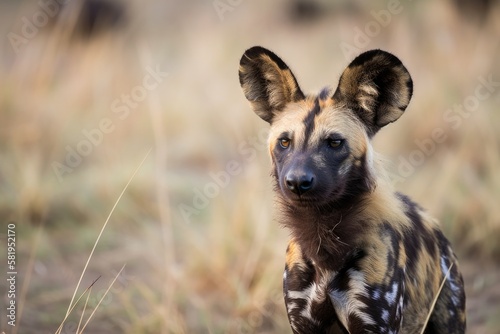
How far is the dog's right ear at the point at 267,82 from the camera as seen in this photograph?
3412mm

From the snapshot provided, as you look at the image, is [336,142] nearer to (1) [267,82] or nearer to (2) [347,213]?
(2) [347,213]

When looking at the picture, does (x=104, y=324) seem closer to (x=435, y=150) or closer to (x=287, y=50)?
(x=435, y=150)

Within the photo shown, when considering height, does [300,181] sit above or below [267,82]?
below

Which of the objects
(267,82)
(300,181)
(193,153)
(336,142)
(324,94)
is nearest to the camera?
(300,181)

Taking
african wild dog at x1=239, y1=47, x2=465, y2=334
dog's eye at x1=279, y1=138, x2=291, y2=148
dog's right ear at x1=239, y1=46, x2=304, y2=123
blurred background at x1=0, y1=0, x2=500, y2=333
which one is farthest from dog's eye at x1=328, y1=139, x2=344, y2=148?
blurred background at x1=0, y1=0, x2=500, y2=333

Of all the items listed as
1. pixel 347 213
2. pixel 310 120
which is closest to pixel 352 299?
pixel 347 213

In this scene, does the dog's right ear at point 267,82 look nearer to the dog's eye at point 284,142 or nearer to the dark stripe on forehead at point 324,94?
the dark stripe on forehead at point 324,94

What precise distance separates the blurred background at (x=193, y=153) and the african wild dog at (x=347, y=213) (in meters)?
0.53

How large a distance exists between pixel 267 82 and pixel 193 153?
4.45 meters

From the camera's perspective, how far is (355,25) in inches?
400

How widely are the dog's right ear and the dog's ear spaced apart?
0.23 metres

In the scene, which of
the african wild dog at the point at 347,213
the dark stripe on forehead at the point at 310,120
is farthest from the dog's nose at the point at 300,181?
the dark stripe on forehead at the point at 310,120

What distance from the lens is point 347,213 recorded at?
324cm

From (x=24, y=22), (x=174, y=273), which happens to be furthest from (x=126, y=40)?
(x=174, y=273)
